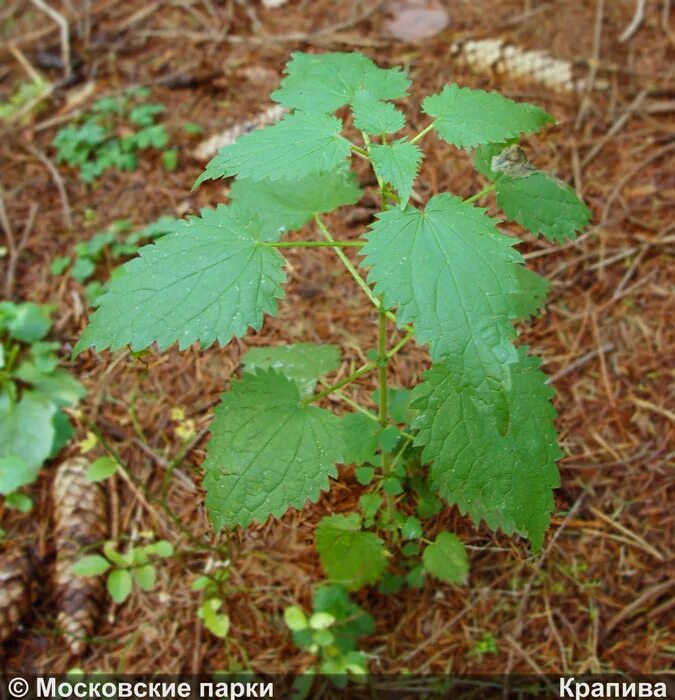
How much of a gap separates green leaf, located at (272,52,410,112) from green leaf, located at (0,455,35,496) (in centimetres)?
156

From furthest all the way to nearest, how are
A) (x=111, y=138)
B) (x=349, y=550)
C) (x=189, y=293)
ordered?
(x=111, y=138) < (x=349, y=550) < (x=189, y=293)

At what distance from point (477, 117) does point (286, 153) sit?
0.49 metres

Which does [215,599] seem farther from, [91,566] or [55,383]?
[55,383]

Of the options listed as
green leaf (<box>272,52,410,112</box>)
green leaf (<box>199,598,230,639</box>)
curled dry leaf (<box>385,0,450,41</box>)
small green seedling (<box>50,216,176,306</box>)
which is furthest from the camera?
curled dry leaf (<box>385,0,450,41</box>)

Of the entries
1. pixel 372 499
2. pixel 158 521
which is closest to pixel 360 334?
pixel 372 499

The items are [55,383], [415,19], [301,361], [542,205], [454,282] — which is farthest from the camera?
[415,19]

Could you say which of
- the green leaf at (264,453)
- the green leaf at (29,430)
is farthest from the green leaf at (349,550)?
the green leaf at (29,430)

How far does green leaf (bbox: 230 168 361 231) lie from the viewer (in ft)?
6.08

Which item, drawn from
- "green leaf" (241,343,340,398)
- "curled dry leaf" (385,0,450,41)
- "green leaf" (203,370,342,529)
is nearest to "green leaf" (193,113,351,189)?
"green leaf" (203,370,342,529)

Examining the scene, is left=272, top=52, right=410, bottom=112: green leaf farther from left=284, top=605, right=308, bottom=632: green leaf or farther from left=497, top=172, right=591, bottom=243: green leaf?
left=284, top=605, right=308, bottom=632: green leaf

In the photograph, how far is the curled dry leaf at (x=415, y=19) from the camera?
10.2 ft

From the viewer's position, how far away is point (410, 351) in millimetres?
2361

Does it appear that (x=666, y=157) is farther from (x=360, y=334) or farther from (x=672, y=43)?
(x=360, y=334)

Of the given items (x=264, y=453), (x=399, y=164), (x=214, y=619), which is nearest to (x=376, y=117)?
(x=399, y=164)
